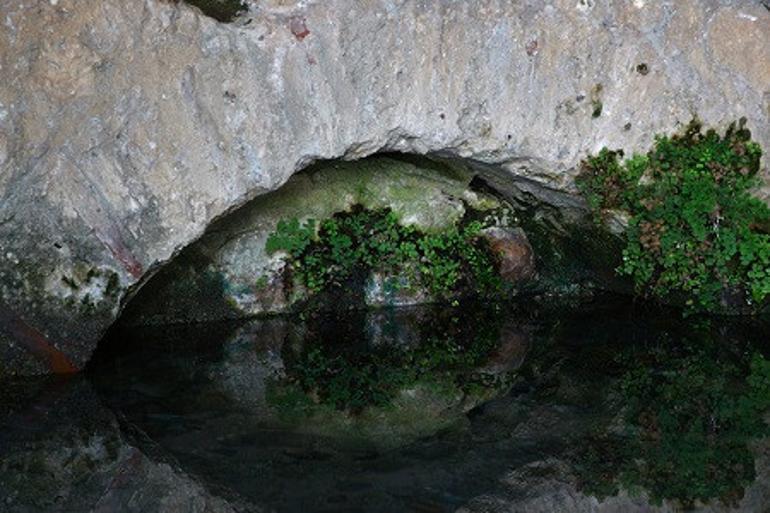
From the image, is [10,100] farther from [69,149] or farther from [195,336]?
[195,336]

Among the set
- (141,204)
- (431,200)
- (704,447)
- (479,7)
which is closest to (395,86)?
(479,7)

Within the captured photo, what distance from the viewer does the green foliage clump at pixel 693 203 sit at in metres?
7.46

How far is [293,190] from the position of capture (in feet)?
26.5

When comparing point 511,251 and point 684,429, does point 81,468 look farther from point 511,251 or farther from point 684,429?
point 511,251

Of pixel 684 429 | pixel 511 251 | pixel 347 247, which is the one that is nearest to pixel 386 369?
pixel 347 247

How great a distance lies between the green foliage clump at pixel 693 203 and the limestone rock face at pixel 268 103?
0.56 ft

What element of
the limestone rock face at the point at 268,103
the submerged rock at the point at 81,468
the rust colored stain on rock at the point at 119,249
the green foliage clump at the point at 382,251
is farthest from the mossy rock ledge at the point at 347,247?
the submerged rock at the point at 81,468

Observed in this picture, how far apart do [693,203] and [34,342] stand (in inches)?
186

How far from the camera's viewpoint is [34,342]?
21.5ft

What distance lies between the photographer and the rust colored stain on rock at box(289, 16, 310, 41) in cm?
695

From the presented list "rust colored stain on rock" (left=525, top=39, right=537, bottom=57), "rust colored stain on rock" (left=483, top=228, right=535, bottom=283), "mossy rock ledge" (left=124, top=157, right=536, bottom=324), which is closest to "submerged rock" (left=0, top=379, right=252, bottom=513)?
"mossy rock ledge" (left=124, top=157, right=536, bottom=324)

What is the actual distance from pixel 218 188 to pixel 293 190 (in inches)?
48.4

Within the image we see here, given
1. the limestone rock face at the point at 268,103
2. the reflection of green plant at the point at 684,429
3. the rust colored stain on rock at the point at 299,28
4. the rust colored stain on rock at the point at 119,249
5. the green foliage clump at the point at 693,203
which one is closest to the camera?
the reflection of green plant at the point at 684,429

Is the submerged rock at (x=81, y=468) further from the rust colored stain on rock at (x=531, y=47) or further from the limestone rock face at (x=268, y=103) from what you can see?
the rust colored stain on rock at (x=531, y=47)
